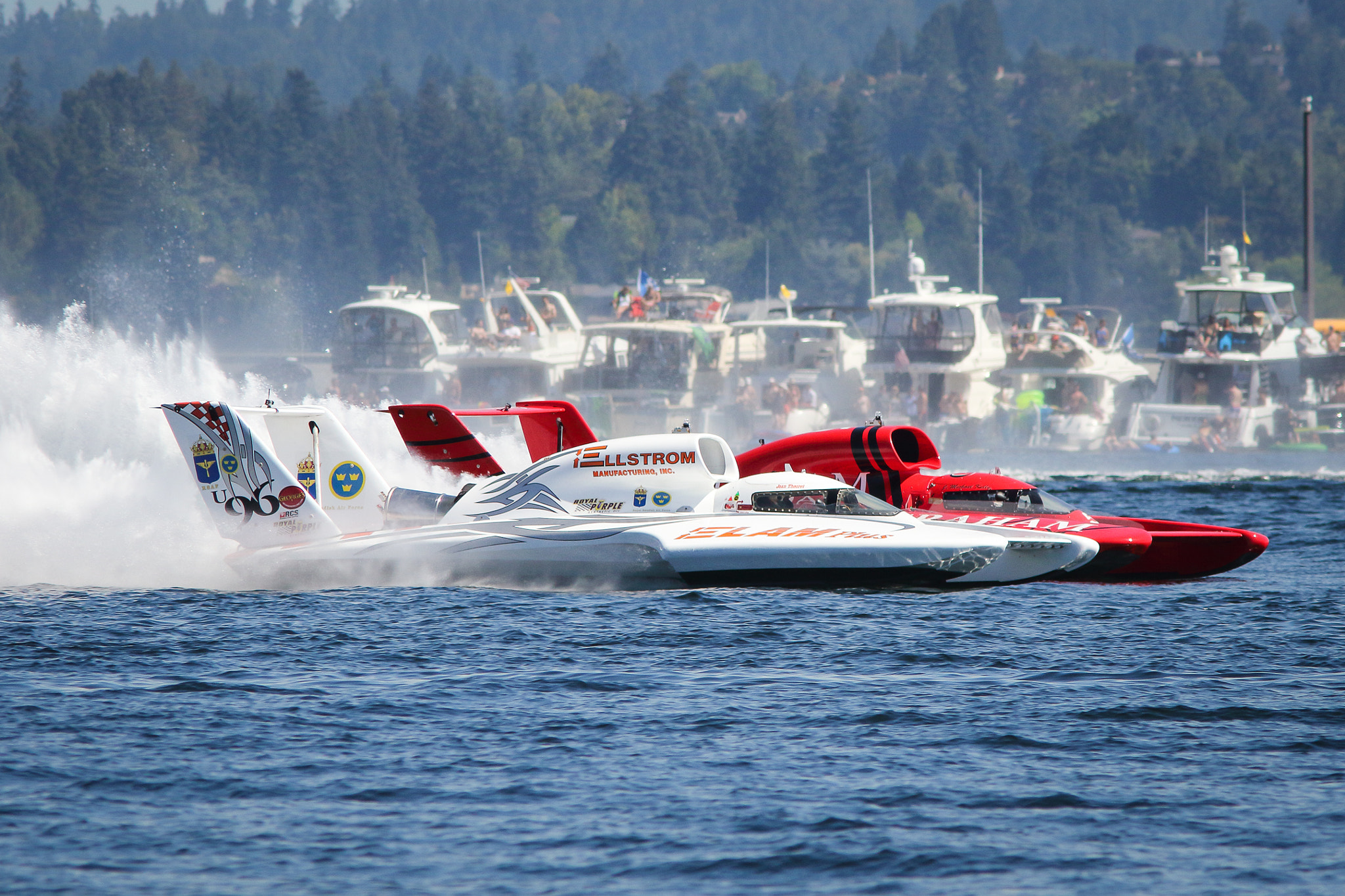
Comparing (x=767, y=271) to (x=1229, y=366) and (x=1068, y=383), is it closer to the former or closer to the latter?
(x=1068, y=383)

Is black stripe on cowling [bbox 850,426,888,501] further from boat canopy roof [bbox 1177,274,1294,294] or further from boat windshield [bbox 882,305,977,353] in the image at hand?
boat canopy roof [bbox 1177,274,1294,294]

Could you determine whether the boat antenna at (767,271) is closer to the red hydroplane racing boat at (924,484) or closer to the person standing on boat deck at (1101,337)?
the person standing on boat deck at (1101,337)

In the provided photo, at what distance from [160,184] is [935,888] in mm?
76767

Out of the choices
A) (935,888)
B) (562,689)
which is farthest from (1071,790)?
(562,689)

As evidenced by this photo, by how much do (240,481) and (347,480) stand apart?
1.31 m

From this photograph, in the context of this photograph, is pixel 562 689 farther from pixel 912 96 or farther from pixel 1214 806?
pixel 912 96

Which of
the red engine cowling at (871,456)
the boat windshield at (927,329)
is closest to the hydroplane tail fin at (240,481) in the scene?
the red engine cowling at (871,456)

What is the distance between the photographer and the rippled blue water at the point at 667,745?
7.72 meters

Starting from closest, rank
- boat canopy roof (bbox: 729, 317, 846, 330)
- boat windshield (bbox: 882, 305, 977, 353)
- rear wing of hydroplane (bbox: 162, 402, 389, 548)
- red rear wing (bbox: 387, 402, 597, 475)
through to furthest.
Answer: rear wing of hydroplane (bbox: 162, 402, 389, 548)
red rear wing (bbox: 387, 402, 597, 475)
boat windshield (bbox: 882, 305, 977, 353)
boat canopy roof (bbox: 729, 317, 846, 330)

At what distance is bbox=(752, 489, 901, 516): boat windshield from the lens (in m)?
14.3

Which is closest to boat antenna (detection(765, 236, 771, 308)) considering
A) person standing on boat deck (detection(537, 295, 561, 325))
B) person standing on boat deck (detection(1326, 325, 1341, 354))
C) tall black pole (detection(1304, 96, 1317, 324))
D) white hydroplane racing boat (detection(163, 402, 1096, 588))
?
person standing on boat deck (detection(537, 295, 561, 325))

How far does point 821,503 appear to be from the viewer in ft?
47.2

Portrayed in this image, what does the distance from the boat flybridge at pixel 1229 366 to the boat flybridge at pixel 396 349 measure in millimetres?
17613

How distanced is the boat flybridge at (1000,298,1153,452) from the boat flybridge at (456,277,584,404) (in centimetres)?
1149
